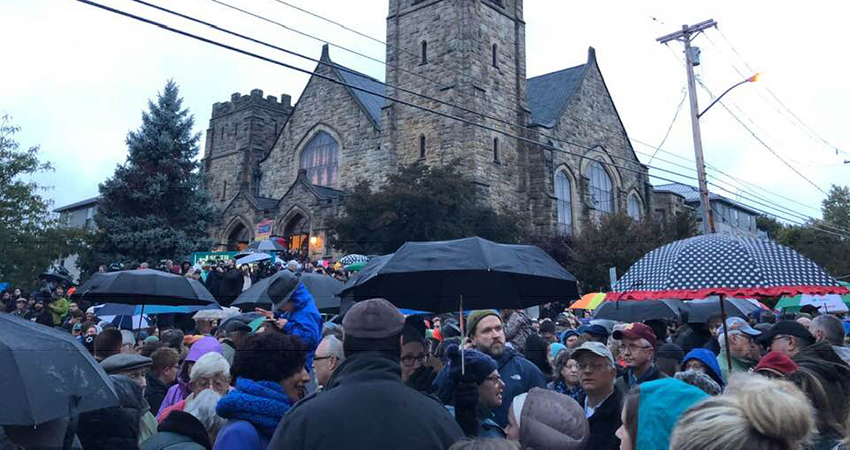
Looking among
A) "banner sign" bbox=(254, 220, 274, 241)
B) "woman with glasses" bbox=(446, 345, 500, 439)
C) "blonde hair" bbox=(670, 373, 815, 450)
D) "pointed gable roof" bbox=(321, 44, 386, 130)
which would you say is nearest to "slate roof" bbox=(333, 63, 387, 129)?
"pointed gable roof" bbox=(321, 44, 386, 130)

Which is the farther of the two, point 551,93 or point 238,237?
point 551,93

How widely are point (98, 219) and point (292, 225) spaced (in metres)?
9.24

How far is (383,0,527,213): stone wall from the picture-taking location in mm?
29156

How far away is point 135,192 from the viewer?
87.2 feet

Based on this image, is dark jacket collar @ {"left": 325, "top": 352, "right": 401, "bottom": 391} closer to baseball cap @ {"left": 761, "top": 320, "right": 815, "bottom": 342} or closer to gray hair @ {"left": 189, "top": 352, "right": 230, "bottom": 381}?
gray hair @ {"left": 189, "top": 352, "right": 230, "bottom": 381}

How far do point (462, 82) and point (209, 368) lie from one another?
26526 millimetres

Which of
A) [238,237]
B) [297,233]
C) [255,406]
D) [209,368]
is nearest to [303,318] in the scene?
[209,368]

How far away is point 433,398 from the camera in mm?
2725

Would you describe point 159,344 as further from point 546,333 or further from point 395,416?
point 546,333

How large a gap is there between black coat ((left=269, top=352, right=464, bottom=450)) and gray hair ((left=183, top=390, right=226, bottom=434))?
139 cm

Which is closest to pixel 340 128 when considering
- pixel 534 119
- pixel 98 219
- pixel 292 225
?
pixel 292 225

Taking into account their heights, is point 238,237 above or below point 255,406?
above

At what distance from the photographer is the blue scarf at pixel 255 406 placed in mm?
3158

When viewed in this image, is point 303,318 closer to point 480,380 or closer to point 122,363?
point 122,363
